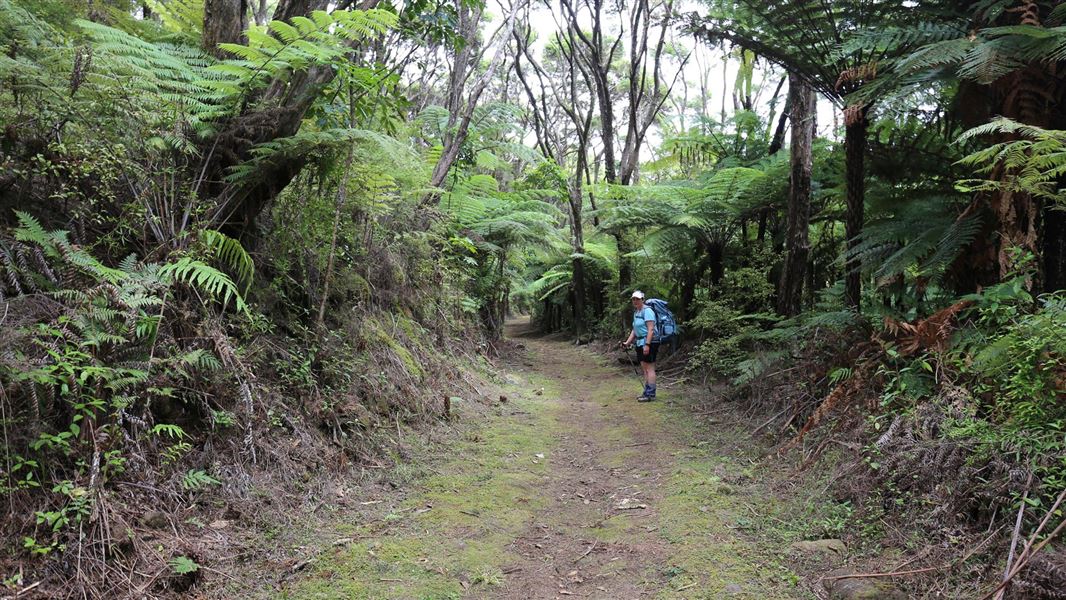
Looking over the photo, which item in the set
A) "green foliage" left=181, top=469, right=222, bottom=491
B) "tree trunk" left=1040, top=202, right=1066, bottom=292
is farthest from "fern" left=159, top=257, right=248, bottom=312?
"tree trunk" left=1040, top=202, right=1066, bottom=292

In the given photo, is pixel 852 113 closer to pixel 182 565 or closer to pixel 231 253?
pixel 231 253

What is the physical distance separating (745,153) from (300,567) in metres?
9.16

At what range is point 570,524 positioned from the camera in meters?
4.10

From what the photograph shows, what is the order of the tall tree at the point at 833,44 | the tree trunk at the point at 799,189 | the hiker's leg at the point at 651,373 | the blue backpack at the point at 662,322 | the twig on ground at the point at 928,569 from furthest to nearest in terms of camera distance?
the blue backpack at the point at 662,322 < the hiker's leg at the point at 651,373 < the tree trunk at the point at 799,189 < the tall tree at the point at 833,44 < the twig on ground at the point at 928,569

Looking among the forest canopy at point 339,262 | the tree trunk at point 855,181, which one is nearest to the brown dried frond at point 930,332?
the forest canopy at point 339,262

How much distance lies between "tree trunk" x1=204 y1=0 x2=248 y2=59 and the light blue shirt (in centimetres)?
556

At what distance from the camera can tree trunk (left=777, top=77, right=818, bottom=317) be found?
6.62 m

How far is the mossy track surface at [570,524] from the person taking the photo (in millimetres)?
3164

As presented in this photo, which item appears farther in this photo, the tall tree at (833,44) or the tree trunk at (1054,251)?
the tall tree at (833,44)

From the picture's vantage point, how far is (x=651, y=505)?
4.32m

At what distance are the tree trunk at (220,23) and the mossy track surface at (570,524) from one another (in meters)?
4.08

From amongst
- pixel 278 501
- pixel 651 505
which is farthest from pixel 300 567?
pixel 651 505

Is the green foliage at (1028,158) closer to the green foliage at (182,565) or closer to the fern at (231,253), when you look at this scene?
the fern at (231,253)

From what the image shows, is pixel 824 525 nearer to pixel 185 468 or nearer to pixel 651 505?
pixel 651 505
